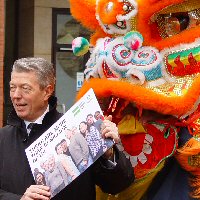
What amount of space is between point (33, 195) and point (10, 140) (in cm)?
40

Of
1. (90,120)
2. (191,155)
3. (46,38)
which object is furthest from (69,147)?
(46,38)


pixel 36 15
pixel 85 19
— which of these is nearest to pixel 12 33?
pixel 36 15

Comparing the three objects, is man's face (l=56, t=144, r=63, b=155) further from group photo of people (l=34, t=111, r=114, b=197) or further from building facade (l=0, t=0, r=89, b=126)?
building facade (l=0, t=0, r=89, b=126)

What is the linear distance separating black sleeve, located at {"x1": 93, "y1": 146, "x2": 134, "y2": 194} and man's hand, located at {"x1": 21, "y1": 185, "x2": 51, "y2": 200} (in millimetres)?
288

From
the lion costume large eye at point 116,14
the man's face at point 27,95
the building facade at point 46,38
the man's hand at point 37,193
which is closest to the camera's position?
the man's hand at point 37,193

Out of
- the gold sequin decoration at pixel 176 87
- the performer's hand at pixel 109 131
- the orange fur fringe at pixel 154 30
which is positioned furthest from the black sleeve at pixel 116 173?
the orange fur fringe at pixel 154 30

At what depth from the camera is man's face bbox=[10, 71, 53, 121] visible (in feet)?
9.73

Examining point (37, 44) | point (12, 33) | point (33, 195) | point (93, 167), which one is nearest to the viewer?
point (33, 195)

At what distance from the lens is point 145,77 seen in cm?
309

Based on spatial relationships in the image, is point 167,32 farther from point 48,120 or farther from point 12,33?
point 12,33

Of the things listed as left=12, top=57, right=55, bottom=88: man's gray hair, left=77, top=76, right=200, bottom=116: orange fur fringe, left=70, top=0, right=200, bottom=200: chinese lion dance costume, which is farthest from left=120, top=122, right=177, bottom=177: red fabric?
left=12, top=57, right=55, bottom=88: man's gray hair

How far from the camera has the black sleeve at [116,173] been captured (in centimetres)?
287

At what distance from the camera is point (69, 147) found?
2.81 m

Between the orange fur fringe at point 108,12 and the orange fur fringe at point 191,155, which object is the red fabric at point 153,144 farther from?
the orange fur fringe at point 108,12
